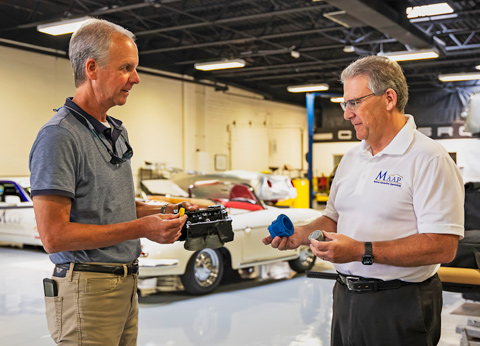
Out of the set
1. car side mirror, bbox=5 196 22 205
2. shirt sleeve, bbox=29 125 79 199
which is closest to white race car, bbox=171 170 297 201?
car side mirror, bbox=5 196 22 205

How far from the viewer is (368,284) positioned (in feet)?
7.20

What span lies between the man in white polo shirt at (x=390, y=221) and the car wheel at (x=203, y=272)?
4.71 m

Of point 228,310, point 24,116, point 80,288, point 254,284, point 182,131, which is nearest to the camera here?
point 80,288

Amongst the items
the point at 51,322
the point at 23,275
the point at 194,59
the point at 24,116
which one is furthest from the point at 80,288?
the point at 194,59

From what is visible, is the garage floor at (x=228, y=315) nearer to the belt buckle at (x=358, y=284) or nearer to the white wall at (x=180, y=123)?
the white wall at (x=180, y=123)

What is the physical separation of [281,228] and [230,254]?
200 inches

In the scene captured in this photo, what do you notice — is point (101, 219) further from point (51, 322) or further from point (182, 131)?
point (182, 131)

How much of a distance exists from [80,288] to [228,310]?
4.61 metres

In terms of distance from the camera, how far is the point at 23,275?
28.0 ft

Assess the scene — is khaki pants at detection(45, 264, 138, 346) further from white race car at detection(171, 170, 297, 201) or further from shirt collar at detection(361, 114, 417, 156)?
white race car at detection(171, 170, 297, 201)

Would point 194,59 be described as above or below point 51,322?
above

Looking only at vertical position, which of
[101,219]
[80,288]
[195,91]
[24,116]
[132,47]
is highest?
[195,91]

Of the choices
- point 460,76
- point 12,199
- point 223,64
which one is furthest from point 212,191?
point 460,76

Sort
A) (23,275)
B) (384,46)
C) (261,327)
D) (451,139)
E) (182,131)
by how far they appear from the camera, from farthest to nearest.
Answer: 1. (451,139)
2. (182,131)
3. (384,46)
4. (23,275)
5. (261,327)
